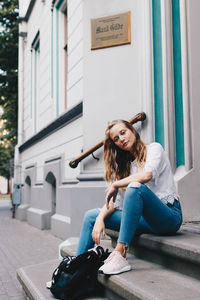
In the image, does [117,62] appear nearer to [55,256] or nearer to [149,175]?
[149,175]

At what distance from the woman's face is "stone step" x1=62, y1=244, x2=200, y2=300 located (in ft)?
3.24

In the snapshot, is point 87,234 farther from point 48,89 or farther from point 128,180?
point 48,89

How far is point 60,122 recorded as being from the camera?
783 cm

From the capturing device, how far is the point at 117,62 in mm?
5062

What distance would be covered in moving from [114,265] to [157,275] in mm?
320

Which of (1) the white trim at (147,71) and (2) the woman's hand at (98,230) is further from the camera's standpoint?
(1) the white trim at (147,71)

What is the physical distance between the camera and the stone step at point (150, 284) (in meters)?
2.29

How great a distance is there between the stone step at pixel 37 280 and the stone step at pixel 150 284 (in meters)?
0.29

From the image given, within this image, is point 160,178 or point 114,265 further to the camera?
point 160,178

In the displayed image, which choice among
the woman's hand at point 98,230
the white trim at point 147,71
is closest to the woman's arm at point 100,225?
the woman's hand at point 98,230

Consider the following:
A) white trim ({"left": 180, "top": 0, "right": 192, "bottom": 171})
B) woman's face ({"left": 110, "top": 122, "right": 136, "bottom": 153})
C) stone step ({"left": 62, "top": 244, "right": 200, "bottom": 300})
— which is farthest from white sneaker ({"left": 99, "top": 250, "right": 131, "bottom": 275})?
white trim ({"left": 180, "top": 0, "right": 192, "bottom": 171})

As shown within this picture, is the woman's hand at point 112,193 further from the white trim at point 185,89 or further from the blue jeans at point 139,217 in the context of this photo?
the white trim at point 185,89

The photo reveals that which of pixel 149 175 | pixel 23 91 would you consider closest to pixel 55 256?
pixel 149 175

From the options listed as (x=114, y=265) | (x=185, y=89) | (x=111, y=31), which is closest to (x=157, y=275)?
(x=114, y=265)
